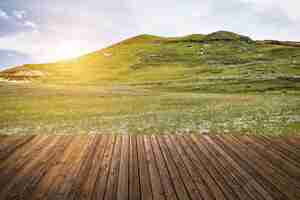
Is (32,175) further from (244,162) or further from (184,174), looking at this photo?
(244,162)

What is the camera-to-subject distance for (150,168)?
673 cm

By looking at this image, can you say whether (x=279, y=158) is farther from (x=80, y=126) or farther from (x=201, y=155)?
(x=80, y=126)

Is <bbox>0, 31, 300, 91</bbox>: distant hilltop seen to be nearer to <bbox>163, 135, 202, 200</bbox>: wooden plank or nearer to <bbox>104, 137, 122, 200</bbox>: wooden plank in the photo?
<bbox>163, 135, 202, 200</bbox>: wooden plank

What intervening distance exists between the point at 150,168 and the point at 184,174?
3.46 ft

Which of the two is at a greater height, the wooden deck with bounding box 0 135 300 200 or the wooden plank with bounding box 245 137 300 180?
the wooden deck with bounding box 0 135 300 200

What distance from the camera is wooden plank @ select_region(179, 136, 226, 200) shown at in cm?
521

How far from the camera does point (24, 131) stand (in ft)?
50.9

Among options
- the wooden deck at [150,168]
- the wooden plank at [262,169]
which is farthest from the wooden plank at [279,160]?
the wooden plank at [262,169]

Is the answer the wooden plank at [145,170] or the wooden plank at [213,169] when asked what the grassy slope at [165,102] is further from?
the wooden plank at [145,170]

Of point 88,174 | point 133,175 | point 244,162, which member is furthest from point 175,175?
point 244,162

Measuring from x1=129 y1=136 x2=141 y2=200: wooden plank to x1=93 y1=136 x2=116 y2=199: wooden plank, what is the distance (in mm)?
642

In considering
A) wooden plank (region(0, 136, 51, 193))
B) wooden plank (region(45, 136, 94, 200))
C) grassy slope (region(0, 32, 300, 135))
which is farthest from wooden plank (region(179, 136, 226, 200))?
grassy slope (region(0, 32, 300, 135))

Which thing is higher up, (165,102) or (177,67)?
(177,67)

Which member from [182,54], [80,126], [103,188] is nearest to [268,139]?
[103,188]
